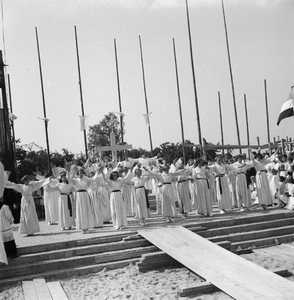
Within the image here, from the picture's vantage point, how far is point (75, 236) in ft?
34.7

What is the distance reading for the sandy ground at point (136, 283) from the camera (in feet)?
23.9

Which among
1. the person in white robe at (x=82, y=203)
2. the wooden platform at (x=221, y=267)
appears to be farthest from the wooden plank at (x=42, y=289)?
the person in white robe at (x=82, y=203)

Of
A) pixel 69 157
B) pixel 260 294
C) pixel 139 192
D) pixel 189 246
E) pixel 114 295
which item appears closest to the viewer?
pixel 260 294

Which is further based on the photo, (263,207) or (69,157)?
(69,157)

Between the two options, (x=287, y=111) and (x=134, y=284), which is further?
(x=287, y=111)

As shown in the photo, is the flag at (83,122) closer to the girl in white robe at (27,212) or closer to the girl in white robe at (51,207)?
the girl in white robe at (51,207)

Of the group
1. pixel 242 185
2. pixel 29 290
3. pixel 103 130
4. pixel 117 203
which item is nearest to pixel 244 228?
pixel 242 185

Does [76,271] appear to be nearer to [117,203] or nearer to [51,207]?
[117,203]

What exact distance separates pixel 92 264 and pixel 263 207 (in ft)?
21.6

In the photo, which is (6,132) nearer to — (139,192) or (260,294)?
(139,192)

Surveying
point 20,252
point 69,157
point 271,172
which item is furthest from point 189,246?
point 69,157

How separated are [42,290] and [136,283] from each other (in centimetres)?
178

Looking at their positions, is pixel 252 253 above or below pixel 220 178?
below

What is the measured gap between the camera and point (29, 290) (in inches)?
308
